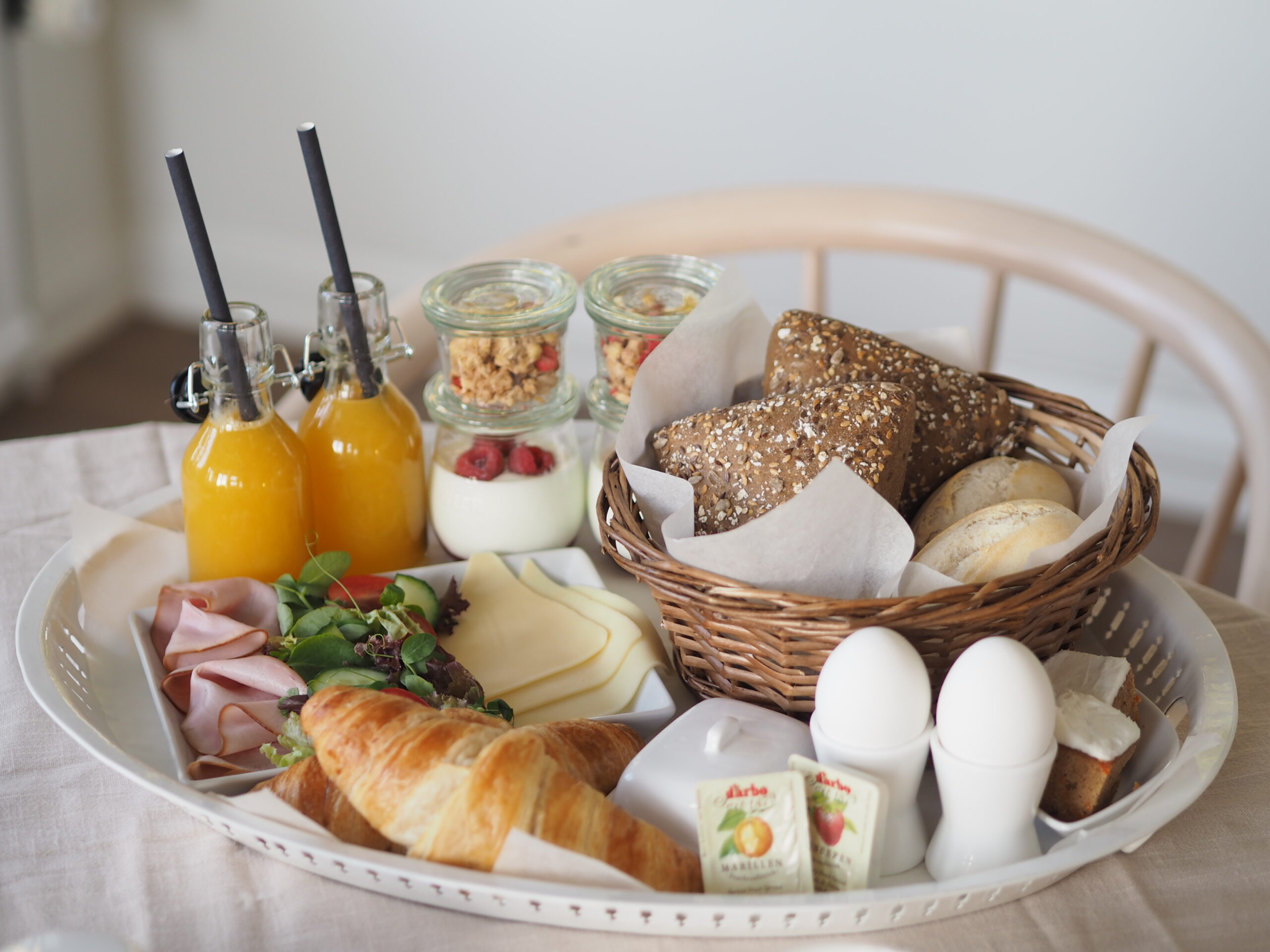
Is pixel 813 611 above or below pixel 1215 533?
above

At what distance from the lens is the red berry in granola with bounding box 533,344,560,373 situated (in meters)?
1.00

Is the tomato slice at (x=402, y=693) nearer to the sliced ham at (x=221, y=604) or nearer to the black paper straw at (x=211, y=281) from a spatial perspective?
the sliced ham at (x=221, y=604)

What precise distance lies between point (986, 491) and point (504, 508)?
0.42 metres

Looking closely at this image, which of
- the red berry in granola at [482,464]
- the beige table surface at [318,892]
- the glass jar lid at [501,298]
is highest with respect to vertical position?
the glass jar lid at [501,298]

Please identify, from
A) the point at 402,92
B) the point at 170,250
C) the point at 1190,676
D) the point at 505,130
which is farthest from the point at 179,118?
the point at 1190,676

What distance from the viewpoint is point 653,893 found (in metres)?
0.66

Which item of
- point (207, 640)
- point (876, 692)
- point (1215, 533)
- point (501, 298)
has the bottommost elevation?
A: point (1215, 533)

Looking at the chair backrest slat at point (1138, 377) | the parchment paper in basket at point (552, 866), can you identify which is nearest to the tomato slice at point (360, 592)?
the parchment paper in basket at point (552, 866)

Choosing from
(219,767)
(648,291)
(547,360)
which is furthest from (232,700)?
(648,291)

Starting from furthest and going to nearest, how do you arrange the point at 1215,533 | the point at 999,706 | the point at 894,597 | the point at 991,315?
the point at 991,315 < the point at 1215,533 < the point at 894,597 < the point at 999,706

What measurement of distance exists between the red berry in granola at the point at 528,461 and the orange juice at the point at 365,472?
86mm

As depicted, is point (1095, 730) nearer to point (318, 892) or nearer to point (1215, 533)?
point (318, 892)

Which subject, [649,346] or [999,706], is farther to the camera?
[649,346]

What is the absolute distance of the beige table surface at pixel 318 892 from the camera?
2.23ft
